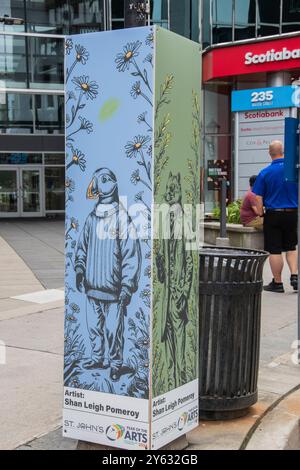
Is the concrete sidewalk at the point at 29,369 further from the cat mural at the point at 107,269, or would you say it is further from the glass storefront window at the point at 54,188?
the glass storefront window at the point at 54,188

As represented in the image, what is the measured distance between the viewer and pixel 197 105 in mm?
3572

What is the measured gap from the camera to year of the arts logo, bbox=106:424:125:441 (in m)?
3.28

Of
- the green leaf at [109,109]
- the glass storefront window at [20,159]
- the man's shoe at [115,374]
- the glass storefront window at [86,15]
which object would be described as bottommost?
the man's shoe at [115,374]

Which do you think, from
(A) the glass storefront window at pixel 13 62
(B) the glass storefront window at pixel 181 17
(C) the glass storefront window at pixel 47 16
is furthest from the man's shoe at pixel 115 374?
(C) the glass storefront window at pixel 47 16

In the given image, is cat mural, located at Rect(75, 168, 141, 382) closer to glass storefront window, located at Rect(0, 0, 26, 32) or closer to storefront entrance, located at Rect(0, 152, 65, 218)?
glass storefront window, located at Rect(0, 0, 26, 32)

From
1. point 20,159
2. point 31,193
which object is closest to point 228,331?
point 20,159

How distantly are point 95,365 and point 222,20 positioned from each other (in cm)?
1937

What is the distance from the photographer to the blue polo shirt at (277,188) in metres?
8.18

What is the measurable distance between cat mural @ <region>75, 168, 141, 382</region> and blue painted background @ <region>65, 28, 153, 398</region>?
1.5 inches

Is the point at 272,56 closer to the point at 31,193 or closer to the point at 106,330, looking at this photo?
the point at 31,193

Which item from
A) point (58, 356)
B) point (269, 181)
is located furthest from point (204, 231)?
point (58, 356)

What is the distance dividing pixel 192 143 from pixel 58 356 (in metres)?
2.79

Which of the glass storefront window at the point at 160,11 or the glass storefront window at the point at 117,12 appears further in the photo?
the glass storefront window at the point at 117,12

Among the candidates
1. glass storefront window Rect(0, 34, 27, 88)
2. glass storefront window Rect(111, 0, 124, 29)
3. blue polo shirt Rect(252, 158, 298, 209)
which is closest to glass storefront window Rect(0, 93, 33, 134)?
glass storefront window Rect(0, 34, 27, 88)
